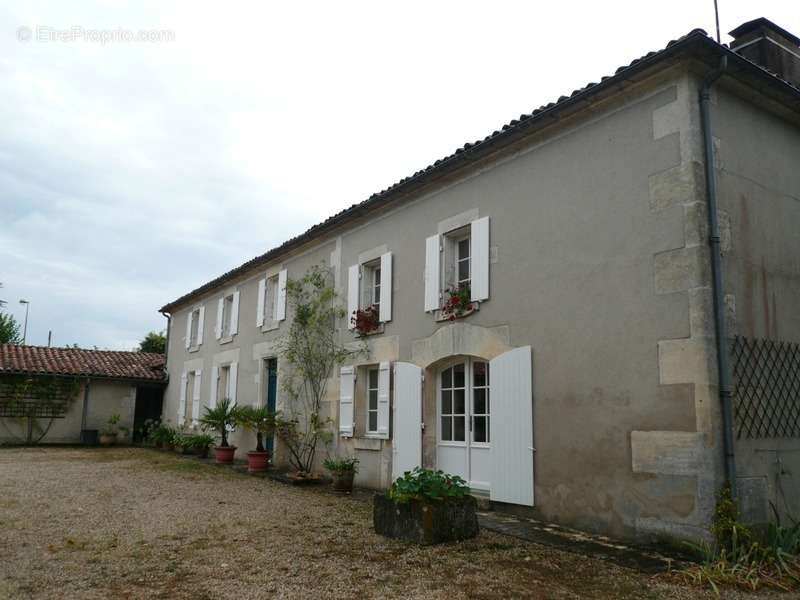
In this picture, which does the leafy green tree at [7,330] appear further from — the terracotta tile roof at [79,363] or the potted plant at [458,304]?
the potted plant at [458,304]

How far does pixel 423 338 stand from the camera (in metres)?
8.12

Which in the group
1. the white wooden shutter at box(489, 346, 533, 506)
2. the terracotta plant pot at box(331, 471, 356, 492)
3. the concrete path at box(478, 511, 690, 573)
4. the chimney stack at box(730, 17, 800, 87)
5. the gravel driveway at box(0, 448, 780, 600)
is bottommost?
the gravel driveway at box(0, 448, 780, 600)

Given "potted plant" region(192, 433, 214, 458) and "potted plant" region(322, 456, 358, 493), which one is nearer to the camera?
"potted plant" region(322, 456, 358, 493)

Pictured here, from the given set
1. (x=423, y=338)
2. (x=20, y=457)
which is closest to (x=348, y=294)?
(x=423, y=338)

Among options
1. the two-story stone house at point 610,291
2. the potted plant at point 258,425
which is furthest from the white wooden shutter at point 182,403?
the two-story stone house at point 610,291

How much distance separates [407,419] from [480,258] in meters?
2.33

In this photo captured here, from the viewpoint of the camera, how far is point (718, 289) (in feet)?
17.0

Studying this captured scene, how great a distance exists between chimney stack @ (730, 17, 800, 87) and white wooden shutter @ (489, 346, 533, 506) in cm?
399

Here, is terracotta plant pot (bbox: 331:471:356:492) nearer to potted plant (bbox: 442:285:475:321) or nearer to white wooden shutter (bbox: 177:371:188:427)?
potted plant (bbox: 442:285:475:321)

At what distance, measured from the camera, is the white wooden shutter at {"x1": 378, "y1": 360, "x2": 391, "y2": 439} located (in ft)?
28.3

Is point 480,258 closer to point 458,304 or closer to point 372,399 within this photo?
point 458,304

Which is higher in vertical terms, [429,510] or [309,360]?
[309,360]

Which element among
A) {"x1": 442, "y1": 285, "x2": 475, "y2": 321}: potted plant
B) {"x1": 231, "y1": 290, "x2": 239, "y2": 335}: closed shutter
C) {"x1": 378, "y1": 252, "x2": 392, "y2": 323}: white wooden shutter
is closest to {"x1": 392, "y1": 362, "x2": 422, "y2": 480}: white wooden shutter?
{"x1": 378, "y1": 252, "x2": 392, "y2": 323}: white wooden shutter

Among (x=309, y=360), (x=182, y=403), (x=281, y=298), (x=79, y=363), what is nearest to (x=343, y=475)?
(x=309, y=360)
